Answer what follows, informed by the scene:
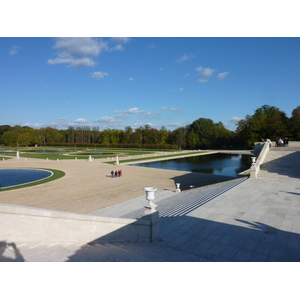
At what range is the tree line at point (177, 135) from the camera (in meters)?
66.1

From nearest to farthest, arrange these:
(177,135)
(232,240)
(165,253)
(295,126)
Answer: (165,253)
(232,240)
(295,126)
(177,135)

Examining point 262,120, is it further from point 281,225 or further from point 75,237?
point 75,237

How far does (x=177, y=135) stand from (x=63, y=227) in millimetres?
87720

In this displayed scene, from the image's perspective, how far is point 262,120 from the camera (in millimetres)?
65500

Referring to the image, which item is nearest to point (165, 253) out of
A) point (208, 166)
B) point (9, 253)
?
point (9, 253)

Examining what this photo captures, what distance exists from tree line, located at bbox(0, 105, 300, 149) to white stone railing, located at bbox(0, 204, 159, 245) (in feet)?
204

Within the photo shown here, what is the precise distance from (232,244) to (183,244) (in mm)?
1381

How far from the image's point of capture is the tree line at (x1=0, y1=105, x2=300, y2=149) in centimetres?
6606

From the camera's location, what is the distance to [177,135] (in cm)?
9256

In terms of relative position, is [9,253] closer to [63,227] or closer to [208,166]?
[63,227]

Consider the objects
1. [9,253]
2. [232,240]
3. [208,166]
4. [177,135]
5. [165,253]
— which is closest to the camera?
[165,253]

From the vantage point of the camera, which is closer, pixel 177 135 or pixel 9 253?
pixel 9 253

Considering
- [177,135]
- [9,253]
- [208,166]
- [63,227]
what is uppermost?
[177,135]

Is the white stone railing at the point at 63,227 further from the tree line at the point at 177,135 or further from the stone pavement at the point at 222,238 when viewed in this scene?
the tree line at the point at 177,135
